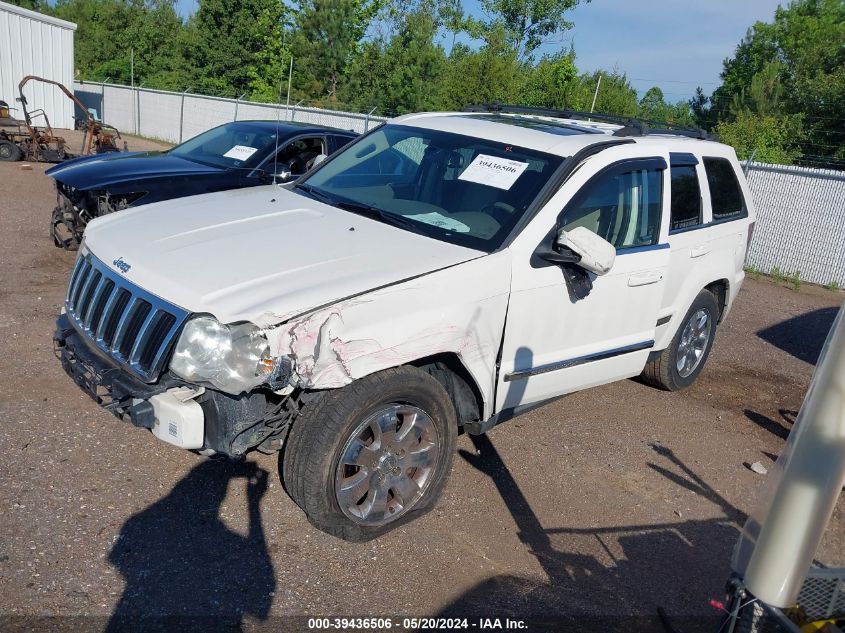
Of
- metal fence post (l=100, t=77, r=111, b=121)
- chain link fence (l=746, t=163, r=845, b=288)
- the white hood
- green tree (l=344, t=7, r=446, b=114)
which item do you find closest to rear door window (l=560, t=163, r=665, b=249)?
the white hood

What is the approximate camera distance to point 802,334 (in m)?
8.95

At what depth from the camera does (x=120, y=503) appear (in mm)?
3730

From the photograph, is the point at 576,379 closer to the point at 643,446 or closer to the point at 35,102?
the point at 643,446

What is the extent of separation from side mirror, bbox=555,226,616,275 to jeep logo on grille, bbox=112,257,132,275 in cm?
219

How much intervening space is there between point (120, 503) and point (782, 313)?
884cm

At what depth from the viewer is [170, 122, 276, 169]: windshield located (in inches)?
337

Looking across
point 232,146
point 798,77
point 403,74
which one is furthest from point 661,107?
point 232,146

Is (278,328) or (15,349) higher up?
(278,328)

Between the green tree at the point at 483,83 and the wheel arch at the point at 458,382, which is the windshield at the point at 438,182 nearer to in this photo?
the wheel arch at the point at 458,382

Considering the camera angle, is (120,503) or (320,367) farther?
(120,503)

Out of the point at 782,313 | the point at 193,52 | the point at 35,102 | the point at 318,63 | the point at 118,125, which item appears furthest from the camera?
the point at 193,52

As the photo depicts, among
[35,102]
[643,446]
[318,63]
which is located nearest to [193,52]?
[318,63]

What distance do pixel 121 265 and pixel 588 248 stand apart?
237cm

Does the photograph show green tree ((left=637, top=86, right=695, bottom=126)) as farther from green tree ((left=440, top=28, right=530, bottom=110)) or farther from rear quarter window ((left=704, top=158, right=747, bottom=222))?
rear quarter window ((left=704, top=158, right=747, bottom=222))
